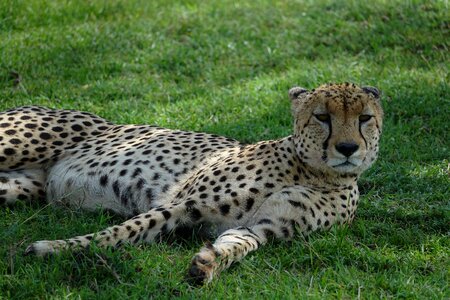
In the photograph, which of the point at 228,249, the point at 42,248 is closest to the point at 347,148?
the point at 228,249

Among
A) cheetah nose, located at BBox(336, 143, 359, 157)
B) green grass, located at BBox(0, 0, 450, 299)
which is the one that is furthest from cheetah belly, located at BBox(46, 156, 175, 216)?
cheetah nose, located at BBox(336, 143, 359, 157)

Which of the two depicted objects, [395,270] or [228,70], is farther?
[228,70]

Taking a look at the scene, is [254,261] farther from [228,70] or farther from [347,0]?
[347,0]

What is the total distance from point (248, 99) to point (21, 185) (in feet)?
8.27

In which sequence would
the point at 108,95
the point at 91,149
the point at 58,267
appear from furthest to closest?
1. the point at 108,95
2. the point at 91,149
3. the point at 58,267

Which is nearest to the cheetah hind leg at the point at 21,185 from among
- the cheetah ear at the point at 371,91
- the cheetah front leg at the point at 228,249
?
the cheetah front leg at the point at 228,249

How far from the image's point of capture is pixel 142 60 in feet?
26.7

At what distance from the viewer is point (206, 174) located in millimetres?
5051

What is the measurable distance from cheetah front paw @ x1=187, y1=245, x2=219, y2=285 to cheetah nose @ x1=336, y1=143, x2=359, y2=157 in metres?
0.97

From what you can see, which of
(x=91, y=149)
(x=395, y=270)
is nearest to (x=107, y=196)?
(x=91, y=149)

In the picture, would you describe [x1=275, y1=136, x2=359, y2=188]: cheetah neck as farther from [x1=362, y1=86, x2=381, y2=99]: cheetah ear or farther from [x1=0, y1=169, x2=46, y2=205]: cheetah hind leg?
[x1=0, y1=169, x2=46, y2=205]: cheetah hind leg

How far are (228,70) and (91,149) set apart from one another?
266 centimetres

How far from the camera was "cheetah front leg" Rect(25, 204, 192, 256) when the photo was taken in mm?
4285

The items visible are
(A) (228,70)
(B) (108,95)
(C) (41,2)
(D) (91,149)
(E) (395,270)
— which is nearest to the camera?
(E) (395,270)
